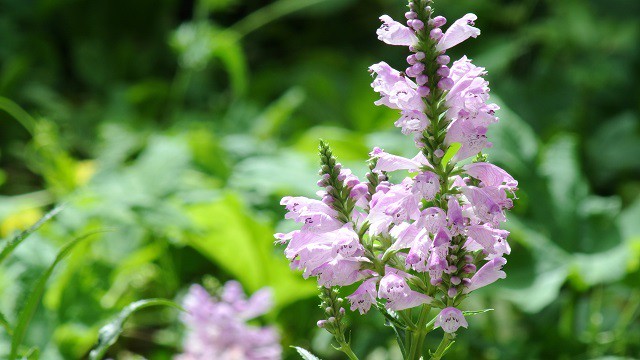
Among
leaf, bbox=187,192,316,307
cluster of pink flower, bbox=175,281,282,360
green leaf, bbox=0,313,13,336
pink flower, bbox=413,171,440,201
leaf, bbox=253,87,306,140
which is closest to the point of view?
pink flower, bbox=413,171,440,201

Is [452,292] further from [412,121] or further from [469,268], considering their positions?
[412,121]

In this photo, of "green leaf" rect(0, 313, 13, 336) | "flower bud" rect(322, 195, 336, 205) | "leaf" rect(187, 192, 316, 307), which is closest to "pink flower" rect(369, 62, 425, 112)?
"flower bud" rect(322, 195, 336, 205)

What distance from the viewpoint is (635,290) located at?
2006 millimetres

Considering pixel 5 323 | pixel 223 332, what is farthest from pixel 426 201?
pixel 223 332

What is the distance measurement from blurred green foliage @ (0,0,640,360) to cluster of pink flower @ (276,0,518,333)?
2.86 ft

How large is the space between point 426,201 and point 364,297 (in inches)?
4.5

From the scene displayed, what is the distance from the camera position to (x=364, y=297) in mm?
802

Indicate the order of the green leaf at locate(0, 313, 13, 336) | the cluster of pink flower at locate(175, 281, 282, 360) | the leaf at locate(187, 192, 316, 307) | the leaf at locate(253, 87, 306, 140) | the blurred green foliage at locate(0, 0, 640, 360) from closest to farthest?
the green leaf at locate(0, 313, 13, 336) < the cluster of pink flower at locate(175, 281, 282, 360) < the blurred green foliage at locate(0, 0, 640, 360) < the leaf at locate(187, 192, 316, 307) < the leaf at locate(253, 87, 306, 140)

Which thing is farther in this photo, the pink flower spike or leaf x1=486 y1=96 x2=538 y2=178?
leaf x1=486 y1=96 x2=538 y2=178

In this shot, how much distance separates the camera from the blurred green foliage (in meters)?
1.88

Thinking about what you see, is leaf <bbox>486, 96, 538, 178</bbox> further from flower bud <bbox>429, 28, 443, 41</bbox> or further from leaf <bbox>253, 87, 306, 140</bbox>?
flower bud <bbox>429, 28, 443, 41</bbox>

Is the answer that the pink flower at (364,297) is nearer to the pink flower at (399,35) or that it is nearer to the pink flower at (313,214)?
the pink flower at (313,214)

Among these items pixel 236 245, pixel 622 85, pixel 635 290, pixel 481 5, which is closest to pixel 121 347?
pixel 236 245

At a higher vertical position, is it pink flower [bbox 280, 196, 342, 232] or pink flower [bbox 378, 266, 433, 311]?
pink flower [bbox 280, 196, 342, 232]
